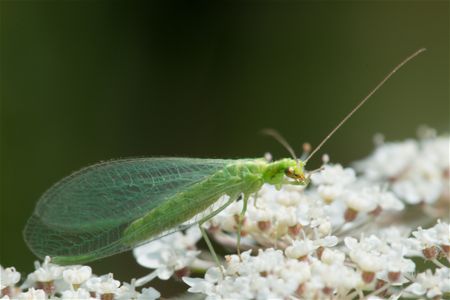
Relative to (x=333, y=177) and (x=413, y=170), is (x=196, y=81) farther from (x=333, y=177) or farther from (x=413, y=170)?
(x=333, y=177)

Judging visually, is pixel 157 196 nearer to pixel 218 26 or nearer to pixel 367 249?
pixel 367 249

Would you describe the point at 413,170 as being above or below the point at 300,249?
below

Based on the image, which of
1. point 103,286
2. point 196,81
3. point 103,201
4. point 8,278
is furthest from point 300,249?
point 196,81

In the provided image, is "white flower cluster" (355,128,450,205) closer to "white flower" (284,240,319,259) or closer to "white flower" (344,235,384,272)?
"white flower" (344,235,384,272)

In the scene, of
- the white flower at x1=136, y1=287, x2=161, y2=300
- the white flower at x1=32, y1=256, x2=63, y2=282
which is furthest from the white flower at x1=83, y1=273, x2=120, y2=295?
the white flower at x1=32, y1=256, x2=63, y2=282

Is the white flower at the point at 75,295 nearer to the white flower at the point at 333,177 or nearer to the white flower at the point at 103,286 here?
the white flower at the point at 103,286

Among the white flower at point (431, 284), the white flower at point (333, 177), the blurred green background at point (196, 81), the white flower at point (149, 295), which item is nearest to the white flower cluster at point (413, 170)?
the white flower at point (333, 177)
